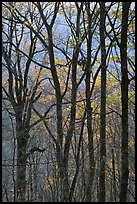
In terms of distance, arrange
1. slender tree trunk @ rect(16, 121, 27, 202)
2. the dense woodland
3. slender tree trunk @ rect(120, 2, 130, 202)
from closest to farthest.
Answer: slender tree trunk @ rect(120, 2, 130, 202) → the dense woodland → slender tree trunk @ rect(16, 121, 27, 202)

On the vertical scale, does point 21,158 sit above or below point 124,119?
below

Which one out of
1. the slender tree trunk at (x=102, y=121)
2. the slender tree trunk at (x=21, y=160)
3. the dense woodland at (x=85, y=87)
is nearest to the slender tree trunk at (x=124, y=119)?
the dense woodland at (x=85, y=87)

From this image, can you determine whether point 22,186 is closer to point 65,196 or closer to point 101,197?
point 65,196

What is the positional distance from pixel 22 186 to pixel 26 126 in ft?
5.54

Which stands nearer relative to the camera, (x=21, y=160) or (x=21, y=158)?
(x=21, y=158)

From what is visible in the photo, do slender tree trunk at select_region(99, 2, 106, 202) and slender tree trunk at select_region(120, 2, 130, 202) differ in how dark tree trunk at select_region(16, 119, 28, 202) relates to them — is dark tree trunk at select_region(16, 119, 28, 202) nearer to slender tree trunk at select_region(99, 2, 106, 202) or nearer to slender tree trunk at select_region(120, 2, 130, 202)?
slender tree trunk at select_region(99, 2, 106, 202)

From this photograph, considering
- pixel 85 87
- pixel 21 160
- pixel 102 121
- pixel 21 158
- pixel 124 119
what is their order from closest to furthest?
pixel 124 119, pixel 102 121, pixel 85 87, pixel 21 158, pixel 21 160

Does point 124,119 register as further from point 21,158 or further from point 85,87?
point 21,158

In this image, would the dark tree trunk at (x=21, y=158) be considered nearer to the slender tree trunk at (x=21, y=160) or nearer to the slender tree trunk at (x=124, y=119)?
the slender tree trunk at (x=21, y=160)

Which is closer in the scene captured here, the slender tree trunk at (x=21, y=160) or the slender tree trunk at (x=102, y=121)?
the slender tree trunk at (x=102, y=121)

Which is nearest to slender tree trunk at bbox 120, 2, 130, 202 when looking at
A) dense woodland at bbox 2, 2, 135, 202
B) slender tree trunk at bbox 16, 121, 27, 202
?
dense woodland at bbox 2, 2, 135, 202

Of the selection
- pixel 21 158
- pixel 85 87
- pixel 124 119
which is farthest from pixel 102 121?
pixel 21 158

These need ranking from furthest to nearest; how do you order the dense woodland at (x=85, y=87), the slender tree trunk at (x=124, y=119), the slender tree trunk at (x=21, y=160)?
the slender tree trunk at (x=21, y=160)
the dense woodland at (x=85, y=87)
the slender tree trunk at (x=124, y=119)

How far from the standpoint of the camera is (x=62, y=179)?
6.41 m
